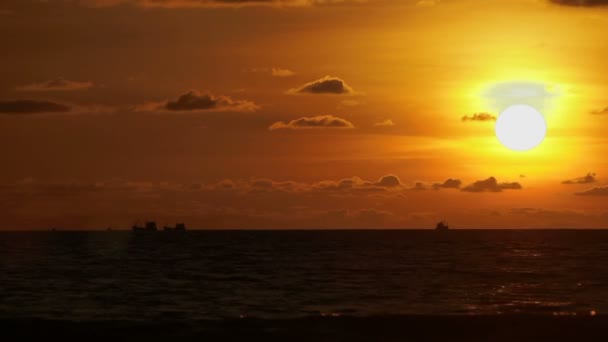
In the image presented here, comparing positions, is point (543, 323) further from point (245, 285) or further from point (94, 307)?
point (245, 285)

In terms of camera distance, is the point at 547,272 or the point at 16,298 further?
the point at 547,272

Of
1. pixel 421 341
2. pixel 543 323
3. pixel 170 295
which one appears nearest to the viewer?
pixel 421 341

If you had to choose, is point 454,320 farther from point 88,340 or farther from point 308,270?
point 308,270

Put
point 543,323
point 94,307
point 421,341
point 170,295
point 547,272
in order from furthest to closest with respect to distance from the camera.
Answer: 1. point 547,272
2. point 170,295
3. point 94,307
4. point 543,323
5. point 421,341

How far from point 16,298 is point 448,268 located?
2183 inches

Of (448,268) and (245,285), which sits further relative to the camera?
(448,268)

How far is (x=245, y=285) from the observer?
73938 millimetres

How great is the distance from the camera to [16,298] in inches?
2382

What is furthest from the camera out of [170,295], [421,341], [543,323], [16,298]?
[170,295]

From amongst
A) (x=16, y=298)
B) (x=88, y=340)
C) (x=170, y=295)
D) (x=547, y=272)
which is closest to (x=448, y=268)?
(x=547, y=272)

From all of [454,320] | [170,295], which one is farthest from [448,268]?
[454,320]

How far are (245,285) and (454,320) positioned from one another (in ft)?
134

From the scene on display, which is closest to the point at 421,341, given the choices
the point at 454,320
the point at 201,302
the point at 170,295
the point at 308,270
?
the point at 454,320

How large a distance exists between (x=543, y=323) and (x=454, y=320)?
3544 millimetres
